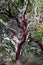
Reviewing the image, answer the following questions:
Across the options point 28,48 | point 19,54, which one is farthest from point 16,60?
point 28,48

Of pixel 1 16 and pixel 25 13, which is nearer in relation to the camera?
pixel 25 13

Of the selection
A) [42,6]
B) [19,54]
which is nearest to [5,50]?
[19,54]

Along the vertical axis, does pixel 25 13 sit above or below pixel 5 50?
above

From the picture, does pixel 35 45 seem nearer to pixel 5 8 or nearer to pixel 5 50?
pixel 5 50

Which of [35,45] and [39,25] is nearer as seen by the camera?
[39,25]

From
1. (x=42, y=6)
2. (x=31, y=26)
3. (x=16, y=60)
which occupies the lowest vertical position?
(x=16, y=60)

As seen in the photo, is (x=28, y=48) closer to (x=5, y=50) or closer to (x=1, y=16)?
(x=5, y=50)

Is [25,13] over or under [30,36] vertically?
over

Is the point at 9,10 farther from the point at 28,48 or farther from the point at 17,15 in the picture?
the point at 28,48
